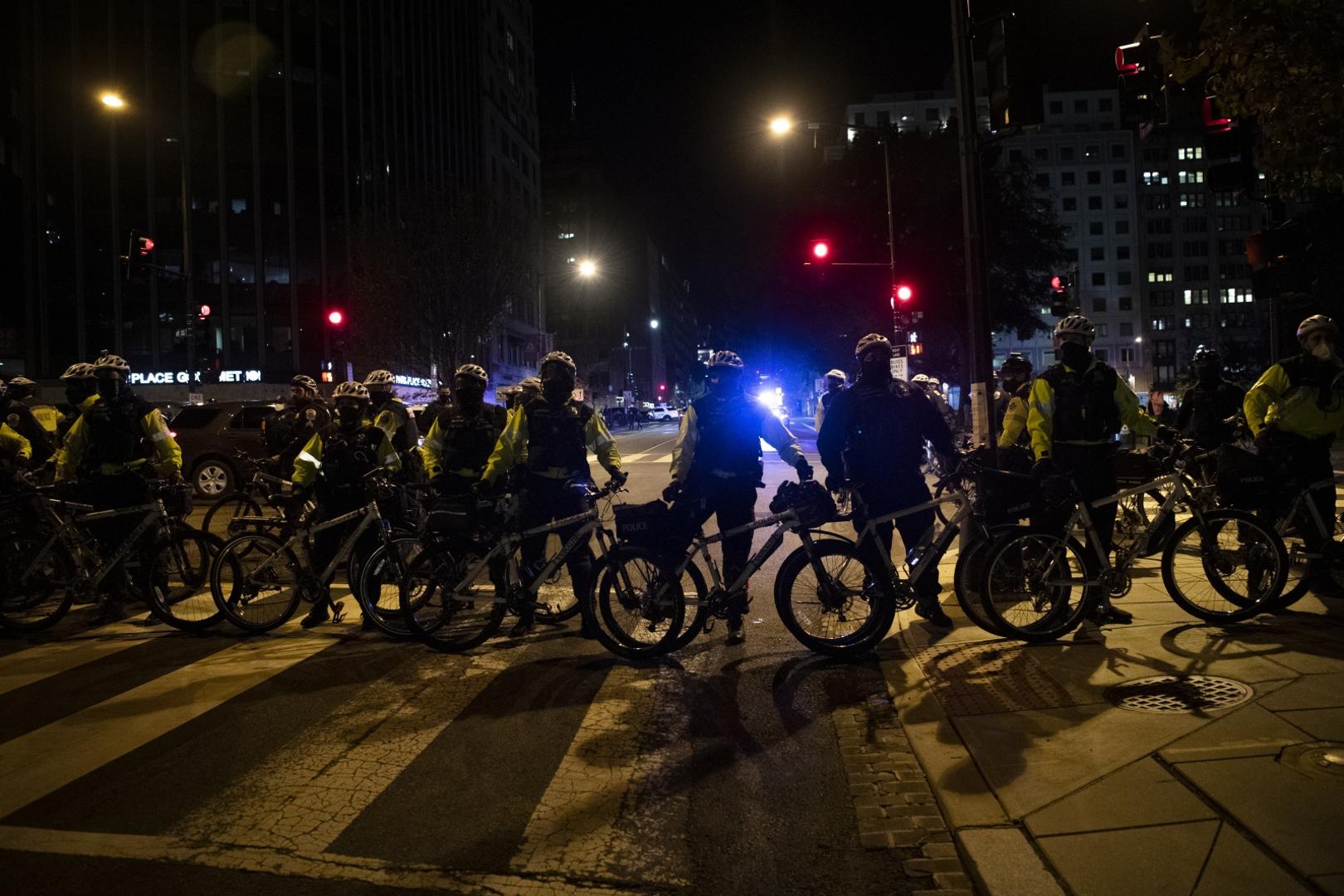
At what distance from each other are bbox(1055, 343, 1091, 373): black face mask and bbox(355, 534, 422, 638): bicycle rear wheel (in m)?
4.76

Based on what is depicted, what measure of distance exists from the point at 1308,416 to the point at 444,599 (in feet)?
20.6

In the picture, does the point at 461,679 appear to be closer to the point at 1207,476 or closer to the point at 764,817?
the point at 764,817

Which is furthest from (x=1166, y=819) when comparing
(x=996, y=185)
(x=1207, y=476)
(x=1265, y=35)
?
(x=996, y=185)

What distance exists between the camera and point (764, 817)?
3.95m

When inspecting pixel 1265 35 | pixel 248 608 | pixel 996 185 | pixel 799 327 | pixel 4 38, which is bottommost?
pixel 248 608

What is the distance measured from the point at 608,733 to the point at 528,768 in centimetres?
59

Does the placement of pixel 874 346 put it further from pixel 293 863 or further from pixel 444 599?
pixel 293 863

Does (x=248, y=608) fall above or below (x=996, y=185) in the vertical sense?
below

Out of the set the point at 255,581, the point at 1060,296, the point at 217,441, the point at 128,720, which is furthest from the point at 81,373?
the point at 1060,296

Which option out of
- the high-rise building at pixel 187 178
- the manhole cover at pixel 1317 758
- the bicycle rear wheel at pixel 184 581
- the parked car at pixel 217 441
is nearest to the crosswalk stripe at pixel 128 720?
the bicycle rear wheel at pixel 184 581

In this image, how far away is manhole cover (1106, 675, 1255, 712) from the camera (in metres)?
4.80

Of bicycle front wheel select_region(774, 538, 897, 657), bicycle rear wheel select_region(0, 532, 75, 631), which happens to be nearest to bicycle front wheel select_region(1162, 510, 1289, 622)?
bicycle front wheel select_region(774, 538, 897, 657)

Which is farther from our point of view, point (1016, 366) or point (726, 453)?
point (1016, 366)

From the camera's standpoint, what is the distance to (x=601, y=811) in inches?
159
